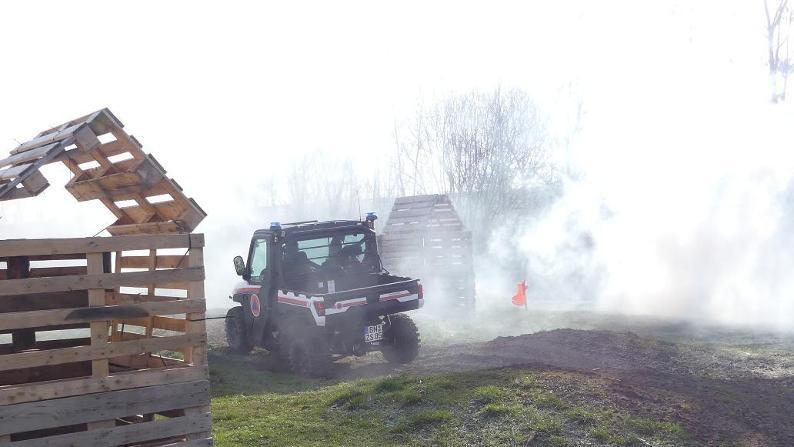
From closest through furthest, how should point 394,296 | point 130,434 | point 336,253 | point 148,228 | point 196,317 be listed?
point 130,434 → point 196,317 → point 148,228 → point 394,296 → point 336,253

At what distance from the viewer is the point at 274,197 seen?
44781mm

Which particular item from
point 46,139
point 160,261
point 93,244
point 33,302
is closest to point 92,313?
point 93,244

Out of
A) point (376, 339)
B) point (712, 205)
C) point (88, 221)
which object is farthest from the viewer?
point (88, 221)

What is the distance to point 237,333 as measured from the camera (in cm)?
1402

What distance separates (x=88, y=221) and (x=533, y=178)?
27.3 m

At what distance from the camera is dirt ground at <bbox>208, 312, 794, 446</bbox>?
816cm

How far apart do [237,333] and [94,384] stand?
8892 millimetres

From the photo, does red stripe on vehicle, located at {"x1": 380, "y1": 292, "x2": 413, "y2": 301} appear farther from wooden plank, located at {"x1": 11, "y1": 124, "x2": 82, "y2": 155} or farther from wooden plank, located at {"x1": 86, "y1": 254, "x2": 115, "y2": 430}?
wooden plank, located at {"x1": 86, "y1": 254, "x2": 115, "y2": 430}

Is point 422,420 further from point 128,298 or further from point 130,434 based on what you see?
point 130,434

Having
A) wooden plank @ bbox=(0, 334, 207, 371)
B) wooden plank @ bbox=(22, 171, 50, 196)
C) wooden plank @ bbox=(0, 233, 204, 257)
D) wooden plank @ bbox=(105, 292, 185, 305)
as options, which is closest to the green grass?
wooden plank @ bbox=(105, 292, 185, 305)

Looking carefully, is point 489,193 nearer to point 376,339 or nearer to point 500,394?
point 376,339

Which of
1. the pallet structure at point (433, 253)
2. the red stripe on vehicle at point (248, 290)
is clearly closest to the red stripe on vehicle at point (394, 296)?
the red stripe on vehicle at point (248, 290)

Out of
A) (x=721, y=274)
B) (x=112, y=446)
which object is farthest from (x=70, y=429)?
(x=721, y=274)

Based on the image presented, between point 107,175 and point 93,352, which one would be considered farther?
point 107,175
